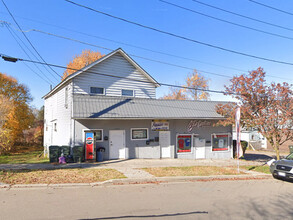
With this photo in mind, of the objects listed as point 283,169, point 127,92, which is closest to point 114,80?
point 127,92

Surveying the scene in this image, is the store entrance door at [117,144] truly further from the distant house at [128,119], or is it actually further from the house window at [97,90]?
the house window at [97,90]

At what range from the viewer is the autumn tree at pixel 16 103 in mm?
28297

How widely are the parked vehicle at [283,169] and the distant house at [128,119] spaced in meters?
6.36

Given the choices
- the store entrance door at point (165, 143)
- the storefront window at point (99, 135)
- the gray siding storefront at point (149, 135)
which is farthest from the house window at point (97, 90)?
the store entrance door at point (165, 143)

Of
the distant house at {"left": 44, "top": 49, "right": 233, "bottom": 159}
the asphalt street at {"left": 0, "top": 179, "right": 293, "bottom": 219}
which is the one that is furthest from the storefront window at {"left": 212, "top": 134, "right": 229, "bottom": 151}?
the asphalt street at {"left": 0, "top": 179, "right": 293, "bottom": 219}

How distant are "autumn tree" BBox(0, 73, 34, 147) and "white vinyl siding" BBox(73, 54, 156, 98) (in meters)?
17.6

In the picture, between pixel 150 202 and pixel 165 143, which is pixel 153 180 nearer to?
pixel 150 202

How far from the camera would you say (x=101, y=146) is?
46.9 ft

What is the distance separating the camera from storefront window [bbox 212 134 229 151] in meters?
17.4

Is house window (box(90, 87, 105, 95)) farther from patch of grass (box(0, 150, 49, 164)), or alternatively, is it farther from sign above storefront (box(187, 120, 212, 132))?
sign above storefront (box(187, 120, 212, 132))

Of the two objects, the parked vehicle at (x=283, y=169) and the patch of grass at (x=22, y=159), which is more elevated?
the parked vehicle at (x=283, y=169)

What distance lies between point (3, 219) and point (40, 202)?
131cm

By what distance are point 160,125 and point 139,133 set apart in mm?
1689

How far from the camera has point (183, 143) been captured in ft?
53.9
